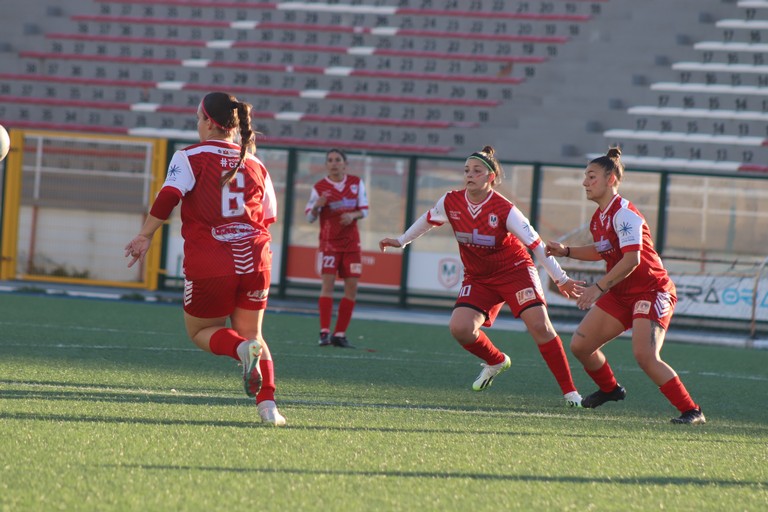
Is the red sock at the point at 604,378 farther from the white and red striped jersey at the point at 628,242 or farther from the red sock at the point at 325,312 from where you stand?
the red sock at the point at 325,312

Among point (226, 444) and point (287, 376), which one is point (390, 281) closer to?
point (287, 376)

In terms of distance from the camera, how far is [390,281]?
54.4ft

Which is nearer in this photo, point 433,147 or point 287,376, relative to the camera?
point 287,376

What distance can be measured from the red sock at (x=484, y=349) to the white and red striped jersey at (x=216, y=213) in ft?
7.71

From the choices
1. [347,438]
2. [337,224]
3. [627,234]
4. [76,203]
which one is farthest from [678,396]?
[76,203]

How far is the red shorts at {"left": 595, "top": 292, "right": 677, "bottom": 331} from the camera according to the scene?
21.9 feet

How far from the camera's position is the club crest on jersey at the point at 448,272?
1633 cm

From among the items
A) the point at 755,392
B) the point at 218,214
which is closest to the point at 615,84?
the point at 755,392

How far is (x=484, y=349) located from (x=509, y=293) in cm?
43

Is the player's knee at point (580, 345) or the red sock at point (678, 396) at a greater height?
the player's knee at point (580, 345)

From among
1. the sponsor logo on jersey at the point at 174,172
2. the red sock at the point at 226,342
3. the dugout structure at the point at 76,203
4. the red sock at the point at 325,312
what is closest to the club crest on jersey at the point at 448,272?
the dugout structure at the point at 76,203

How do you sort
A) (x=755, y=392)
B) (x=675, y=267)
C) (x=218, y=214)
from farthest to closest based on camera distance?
1. (x=675, y=267)
2. (x=755, y=392)
3. (x=218, y=214)

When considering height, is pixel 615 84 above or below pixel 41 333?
above

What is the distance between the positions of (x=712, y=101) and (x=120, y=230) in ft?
33.7
